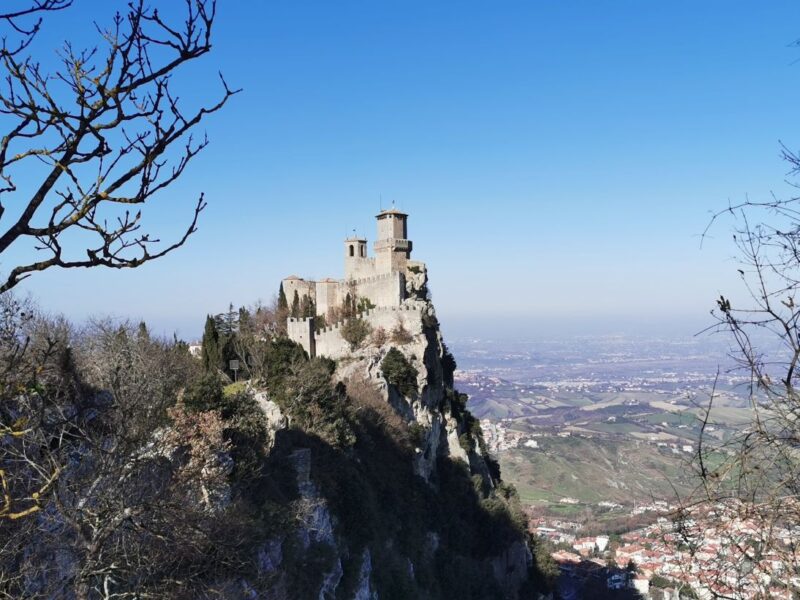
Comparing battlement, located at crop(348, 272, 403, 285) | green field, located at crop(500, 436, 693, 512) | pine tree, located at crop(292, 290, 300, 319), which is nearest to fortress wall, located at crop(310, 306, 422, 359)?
battlement, located at crop(348, 272, 403, 285)

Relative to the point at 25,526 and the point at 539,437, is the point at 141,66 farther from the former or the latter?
the point at 539,437

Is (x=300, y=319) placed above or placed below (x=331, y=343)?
above

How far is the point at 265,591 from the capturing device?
459 inches

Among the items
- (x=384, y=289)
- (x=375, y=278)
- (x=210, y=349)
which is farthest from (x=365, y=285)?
(x=210, y=349)

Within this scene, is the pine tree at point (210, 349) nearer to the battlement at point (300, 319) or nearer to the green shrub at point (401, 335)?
the battlement at point (300, 319)

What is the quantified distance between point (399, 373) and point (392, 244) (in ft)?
33.8

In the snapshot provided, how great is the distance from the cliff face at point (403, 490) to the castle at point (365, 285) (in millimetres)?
752

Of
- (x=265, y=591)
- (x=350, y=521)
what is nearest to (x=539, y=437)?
(x=350, y=521)

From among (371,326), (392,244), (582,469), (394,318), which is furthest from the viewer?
(582,469)

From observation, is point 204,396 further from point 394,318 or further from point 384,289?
point 384,289

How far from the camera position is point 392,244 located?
→ 35.3 m

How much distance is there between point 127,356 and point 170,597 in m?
14.5

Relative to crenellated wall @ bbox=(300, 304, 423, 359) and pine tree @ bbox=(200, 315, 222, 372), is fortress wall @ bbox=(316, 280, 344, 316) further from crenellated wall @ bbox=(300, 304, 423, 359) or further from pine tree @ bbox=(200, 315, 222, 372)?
pine tree @ bbox=(200, 315, 222, 372)

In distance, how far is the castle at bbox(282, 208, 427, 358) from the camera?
3244cm
